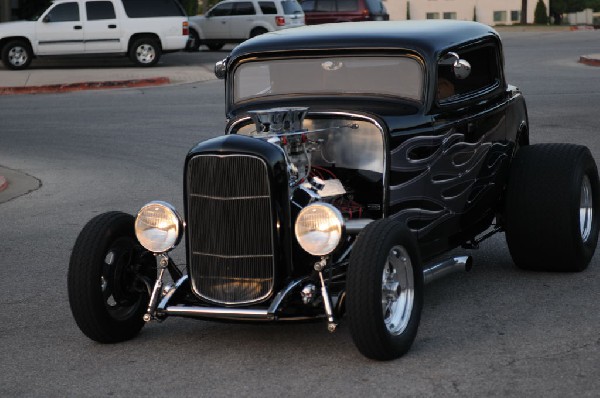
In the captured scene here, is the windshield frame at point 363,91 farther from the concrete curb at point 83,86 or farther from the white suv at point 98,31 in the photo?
the white suv at point 98,31

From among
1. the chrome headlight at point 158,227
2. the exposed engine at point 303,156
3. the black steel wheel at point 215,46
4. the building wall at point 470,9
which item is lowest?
the building wall at point 470,9

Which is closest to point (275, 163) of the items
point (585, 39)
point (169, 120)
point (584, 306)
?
point (584, 306)

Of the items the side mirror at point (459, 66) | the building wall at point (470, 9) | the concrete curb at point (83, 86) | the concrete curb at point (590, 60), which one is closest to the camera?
the side mirror at point (459, 66)

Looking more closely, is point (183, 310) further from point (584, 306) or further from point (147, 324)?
point (584, 306)

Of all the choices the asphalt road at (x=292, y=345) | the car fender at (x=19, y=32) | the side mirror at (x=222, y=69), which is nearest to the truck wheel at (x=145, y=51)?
the car fender at (x=19, y=32)

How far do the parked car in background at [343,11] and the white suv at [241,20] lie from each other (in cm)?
286

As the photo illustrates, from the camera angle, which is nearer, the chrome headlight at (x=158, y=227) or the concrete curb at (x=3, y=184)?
the chrome headlight at (x=158, y=227)

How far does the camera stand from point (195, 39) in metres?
38.8

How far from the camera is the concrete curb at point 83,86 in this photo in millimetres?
25359

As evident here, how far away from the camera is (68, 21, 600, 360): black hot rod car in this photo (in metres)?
6.62

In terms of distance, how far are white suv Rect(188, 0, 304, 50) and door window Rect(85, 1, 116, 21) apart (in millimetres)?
7151

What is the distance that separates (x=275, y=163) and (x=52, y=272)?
125 inches

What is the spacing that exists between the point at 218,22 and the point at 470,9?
1522 inches

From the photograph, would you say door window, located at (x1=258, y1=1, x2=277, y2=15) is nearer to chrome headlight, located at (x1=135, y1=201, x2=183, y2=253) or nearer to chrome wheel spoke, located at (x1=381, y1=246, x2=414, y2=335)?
chrome headlight, located at (x1=135, y1=201, x2=183, y2=253)
